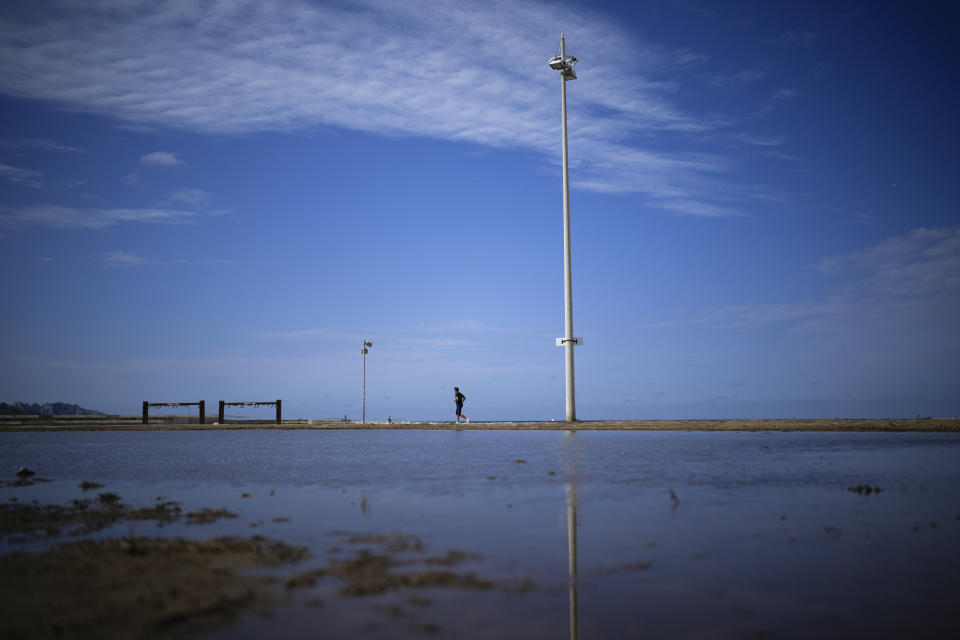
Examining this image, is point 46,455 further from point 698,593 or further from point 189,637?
point 698,593

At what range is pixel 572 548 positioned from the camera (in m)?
7.06

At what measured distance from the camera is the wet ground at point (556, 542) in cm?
483

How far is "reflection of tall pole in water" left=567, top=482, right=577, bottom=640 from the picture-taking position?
484cm

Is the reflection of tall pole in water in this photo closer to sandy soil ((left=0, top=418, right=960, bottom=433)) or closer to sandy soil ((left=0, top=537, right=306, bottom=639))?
sandy soil ((left=0, top=537, right=306, bottom=639))

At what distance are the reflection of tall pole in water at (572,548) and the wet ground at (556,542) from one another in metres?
0.03

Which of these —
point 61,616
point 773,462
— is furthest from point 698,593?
point 773,462

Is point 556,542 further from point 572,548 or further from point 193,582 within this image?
point 193,582

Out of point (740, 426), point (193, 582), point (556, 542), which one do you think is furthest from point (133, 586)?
point (740, 426)

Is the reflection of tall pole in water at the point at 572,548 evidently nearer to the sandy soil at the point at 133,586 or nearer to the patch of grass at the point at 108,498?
the sandy soil at the point at 133,586

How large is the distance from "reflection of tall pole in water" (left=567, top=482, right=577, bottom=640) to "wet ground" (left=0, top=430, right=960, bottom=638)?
0.03m

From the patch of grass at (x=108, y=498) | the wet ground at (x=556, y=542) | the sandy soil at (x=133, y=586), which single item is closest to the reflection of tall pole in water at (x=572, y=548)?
the wet ground at (x=556, y=542)

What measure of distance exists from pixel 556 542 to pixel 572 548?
312mm

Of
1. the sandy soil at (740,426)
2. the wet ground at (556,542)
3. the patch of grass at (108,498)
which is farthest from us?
the sandy soil at (740,426)

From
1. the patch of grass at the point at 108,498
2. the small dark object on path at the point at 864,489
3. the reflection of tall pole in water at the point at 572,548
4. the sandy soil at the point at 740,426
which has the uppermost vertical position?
the reflection of tall pole in water at the point at 572,548
